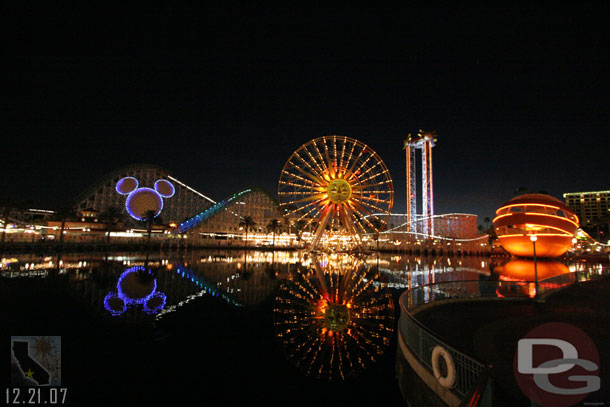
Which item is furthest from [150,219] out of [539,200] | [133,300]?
[539,200]

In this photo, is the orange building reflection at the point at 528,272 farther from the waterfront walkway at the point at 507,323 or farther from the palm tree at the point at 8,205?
the palm tree at the point at 8,205

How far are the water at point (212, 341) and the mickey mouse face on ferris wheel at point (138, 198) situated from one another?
4439 centimetres

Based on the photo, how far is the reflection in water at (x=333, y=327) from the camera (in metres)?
7.09

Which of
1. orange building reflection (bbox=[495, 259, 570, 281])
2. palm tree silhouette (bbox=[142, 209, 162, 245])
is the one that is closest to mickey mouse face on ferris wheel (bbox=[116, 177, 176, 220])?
palm tree silhouette (bbox=[142, 209, 162, 245])

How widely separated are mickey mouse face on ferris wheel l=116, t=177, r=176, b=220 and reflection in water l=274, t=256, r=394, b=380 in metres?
49.7

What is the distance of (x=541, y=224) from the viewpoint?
36.6 metres

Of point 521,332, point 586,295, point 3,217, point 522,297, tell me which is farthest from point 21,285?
point 3,217

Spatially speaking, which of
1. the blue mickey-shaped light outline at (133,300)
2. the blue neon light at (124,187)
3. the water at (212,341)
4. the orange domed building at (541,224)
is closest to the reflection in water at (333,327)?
the water at (212,341)

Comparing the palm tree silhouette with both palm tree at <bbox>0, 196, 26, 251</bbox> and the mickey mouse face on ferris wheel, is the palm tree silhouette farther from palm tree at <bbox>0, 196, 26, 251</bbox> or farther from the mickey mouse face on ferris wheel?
palm tree at <bbox>0, 196, 26, 251</bbox>

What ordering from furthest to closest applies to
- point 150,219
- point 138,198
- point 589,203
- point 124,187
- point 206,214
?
point 589,203, point 206,214, point 138,198, point 124,187, point 150,219

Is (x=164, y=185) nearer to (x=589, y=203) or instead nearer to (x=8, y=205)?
(x=8, y=205)

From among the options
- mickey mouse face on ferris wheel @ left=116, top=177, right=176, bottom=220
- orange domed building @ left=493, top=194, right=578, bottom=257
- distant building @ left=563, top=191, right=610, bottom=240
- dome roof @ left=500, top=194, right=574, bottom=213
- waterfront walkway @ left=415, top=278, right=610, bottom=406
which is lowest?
waterfront walkway @ left=415, top=278, right=610, bottom=406

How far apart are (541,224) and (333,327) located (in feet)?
125

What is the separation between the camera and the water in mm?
5781
